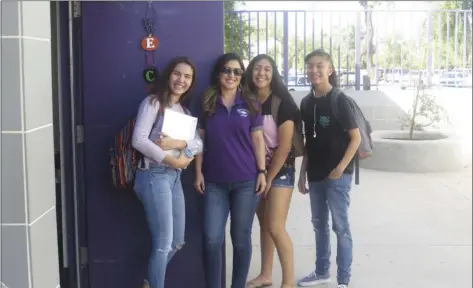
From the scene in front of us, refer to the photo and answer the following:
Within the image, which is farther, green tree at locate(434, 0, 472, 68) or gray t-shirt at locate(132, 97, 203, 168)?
green tree at locate(434, 0, 472, 68)

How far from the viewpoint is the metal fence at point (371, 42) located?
1004 centimetres

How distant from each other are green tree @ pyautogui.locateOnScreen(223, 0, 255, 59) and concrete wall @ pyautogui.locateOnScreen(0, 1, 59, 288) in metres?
7.51

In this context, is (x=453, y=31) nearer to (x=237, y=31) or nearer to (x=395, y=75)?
(x=395, y=75)

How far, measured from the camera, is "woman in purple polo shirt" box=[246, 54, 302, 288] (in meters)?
3.58

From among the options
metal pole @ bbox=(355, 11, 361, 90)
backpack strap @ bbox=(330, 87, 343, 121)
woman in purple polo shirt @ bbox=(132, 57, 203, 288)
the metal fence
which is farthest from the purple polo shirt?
metal pole @ bbox=(355, 11, 361, 90)

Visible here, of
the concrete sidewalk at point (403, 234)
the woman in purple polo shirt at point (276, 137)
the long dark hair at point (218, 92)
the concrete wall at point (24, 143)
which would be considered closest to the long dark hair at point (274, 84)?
the woman in purple polo shirt at point (276, 137)

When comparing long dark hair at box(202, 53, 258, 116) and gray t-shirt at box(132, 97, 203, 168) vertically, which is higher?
long dark hair at box(202, 53, 258, 116)

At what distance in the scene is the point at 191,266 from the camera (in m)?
3.74

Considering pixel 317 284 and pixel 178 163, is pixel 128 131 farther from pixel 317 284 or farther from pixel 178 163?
pixel 317 284

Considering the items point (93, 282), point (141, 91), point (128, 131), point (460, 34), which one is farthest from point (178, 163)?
point (460, 34)

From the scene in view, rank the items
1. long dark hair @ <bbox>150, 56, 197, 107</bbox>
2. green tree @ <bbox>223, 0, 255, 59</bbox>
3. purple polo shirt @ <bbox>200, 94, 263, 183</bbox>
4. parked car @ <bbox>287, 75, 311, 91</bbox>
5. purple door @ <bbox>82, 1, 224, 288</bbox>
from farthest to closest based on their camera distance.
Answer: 1. parked car @ <bbox>287, 75, 311, 91</bbox>
2. green tree @ <bbox>223, 0, 255, 59</bbox>
3. purple door @ <bbox>82, 1, 224, 288</bbox>
4. purple polo shirt @ <bbox>200, 94, 263, 183</bbox>
5. long dark hair @ <bbox>150, 56, 197, 107</bbox>

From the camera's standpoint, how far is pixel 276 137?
3.61 meters

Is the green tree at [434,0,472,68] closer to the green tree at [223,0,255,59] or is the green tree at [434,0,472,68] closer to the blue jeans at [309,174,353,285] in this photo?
the green tree at [223,0,255,59]

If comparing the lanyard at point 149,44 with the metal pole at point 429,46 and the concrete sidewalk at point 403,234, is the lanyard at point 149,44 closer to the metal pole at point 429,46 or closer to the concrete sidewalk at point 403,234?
the concrete sidewalk at point 403,234
